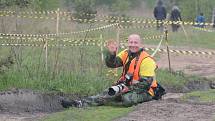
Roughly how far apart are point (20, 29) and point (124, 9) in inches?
795

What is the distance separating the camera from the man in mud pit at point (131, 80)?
10383 millimetres

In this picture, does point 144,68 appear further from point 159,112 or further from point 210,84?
point 210,84

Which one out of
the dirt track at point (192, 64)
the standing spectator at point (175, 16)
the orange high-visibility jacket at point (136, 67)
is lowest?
the dirt track at point (192, 64)

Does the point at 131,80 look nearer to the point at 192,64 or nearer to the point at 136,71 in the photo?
the point at 136,71

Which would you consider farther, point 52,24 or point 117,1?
point 117,1

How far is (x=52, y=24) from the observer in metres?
26.5

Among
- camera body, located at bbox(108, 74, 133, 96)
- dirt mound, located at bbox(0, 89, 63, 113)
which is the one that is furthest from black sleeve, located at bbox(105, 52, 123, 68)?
dirt mound, located at bbox(0, 89, 63, 113)

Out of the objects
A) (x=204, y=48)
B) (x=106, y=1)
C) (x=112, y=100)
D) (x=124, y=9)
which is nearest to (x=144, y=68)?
(x=112, y=100)

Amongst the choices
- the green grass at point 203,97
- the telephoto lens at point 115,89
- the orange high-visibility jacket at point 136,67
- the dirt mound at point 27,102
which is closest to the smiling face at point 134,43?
the orange high-visibility jacket at point 136,67

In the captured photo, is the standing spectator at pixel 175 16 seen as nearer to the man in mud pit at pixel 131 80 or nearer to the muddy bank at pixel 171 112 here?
the man in mud pit at pixel 131 80

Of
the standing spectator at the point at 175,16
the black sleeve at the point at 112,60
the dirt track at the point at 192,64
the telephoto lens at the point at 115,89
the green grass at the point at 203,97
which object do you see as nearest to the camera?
the telephoto lens at the point at 115,89

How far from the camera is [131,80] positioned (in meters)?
10.5

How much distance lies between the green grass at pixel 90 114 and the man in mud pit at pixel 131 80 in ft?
1.28

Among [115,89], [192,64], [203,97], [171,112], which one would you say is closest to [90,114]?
[115,89]
